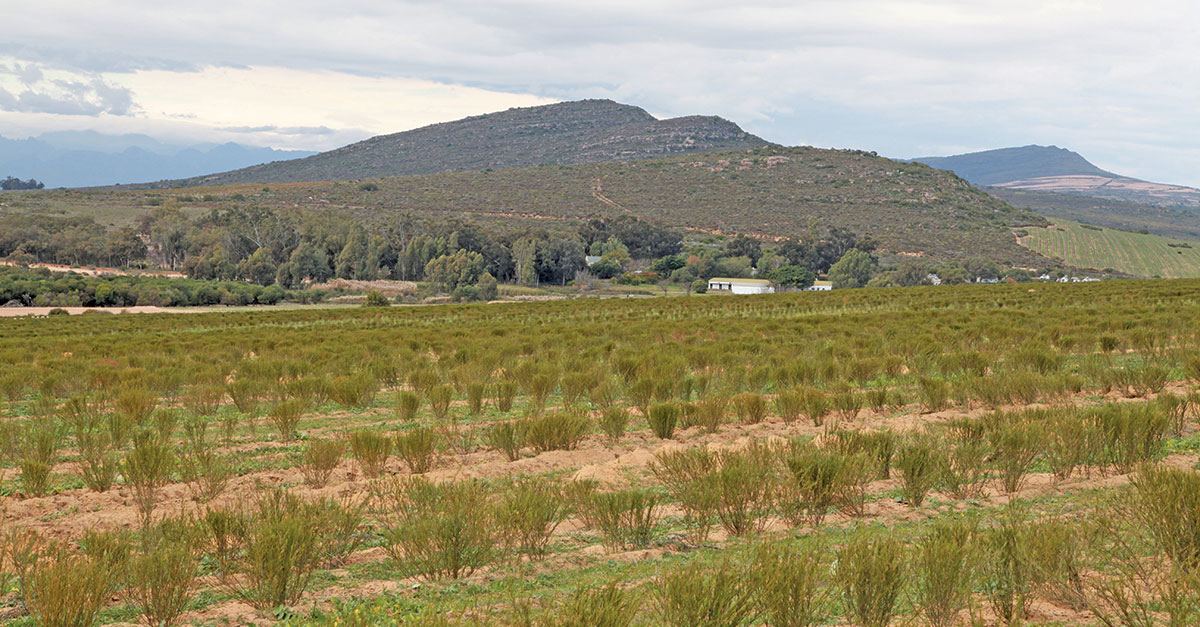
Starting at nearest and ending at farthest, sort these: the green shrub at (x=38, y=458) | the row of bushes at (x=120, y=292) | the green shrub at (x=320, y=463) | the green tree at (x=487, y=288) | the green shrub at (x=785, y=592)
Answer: the green shrub at (x=785, y=592) → the green shrub at (x=38, y=458) → the green shrub at (x=320, y=463) → the row of bushes at (x=120, y=292) → the green tree at (x=487, y=288)

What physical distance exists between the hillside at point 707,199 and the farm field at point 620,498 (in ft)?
304

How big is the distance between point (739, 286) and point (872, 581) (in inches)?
3259

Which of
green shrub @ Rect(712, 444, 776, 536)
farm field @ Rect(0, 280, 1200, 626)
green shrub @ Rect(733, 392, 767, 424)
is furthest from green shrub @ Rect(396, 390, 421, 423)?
green shrub @ Rect(712, 444, 776, 536)

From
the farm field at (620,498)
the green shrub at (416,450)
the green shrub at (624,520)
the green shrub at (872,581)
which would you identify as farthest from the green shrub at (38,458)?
the green shrub at (872,581)

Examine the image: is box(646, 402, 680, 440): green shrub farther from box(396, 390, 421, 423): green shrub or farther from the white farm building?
the white farm building

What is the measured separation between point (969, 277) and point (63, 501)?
84072mm

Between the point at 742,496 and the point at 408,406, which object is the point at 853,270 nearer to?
the point at 408,406

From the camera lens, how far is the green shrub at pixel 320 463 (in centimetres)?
775

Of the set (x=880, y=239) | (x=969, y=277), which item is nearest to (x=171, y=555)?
(x=969, y=277)

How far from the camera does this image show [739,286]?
85625 mm

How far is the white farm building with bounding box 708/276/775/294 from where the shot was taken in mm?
83688

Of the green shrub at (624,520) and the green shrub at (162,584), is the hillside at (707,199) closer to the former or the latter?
the green shrub at (624,520)

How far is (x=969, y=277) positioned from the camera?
80.3 m

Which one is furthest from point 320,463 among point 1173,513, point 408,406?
point 1173,513
